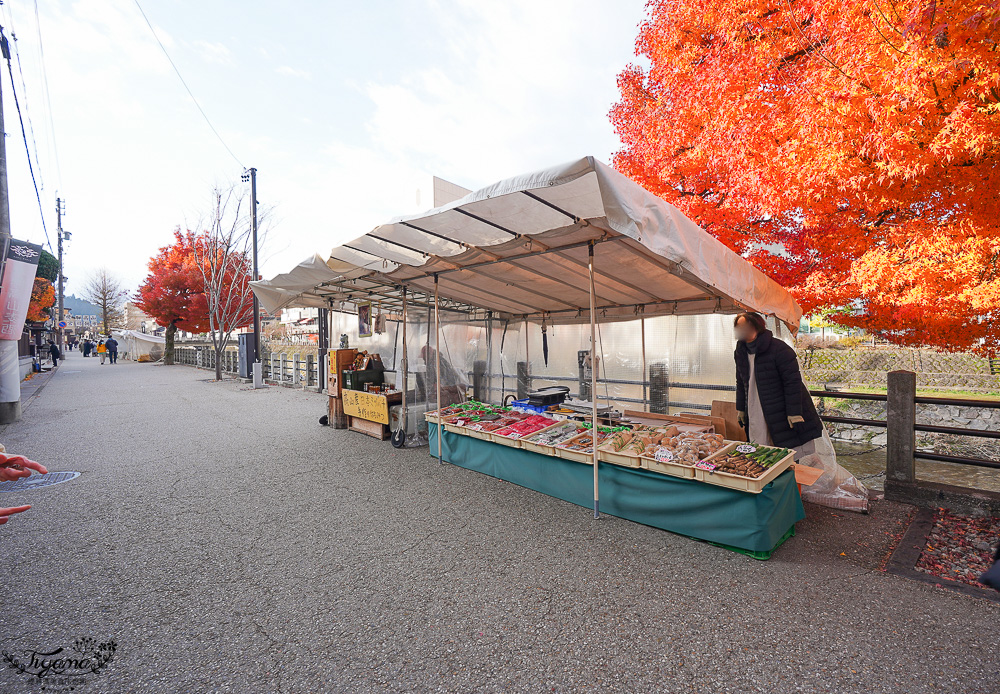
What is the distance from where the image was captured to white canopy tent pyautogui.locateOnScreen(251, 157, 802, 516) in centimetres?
318

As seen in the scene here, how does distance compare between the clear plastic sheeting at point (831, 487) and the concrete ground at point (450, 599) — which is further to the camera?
the clear plastic sheeting at point (831, 487)

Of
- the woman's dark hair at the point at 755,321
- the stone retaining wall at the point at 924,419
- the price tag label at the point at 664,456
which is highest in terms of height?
the woman's dark hair at the point at 755,321

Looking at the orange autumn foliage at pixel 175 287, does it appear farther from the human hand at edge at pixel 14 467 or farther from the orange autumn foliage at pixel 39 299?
the human hand at edge at pixel 14 467

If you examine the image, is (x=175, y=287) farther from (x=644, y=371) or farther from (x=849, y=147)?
(x=849, y=147)

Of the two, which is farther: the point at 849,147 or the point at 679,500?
the point at 849,147

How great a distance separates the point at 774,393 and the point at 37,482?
826cm

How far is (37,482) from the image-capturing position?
205 inches

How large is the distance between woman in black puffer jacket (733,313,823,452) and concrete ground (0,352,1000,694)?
839 mm

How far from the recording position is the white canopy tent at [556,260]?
318 cm

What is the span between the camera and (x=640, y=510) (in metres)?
3.97

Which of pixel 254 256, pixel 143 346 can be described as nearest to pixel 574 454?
pixel 254 256

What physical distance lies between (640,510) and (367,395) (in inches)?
205

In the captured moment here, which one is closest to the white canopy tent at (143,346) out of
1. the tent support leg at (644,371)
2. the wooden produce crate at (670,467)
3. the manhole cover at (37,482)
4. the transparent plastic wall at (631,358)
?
the manhole cover at (37,482)

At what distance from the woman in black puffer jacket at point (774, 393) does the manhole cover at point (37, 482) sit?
25.1 ft
